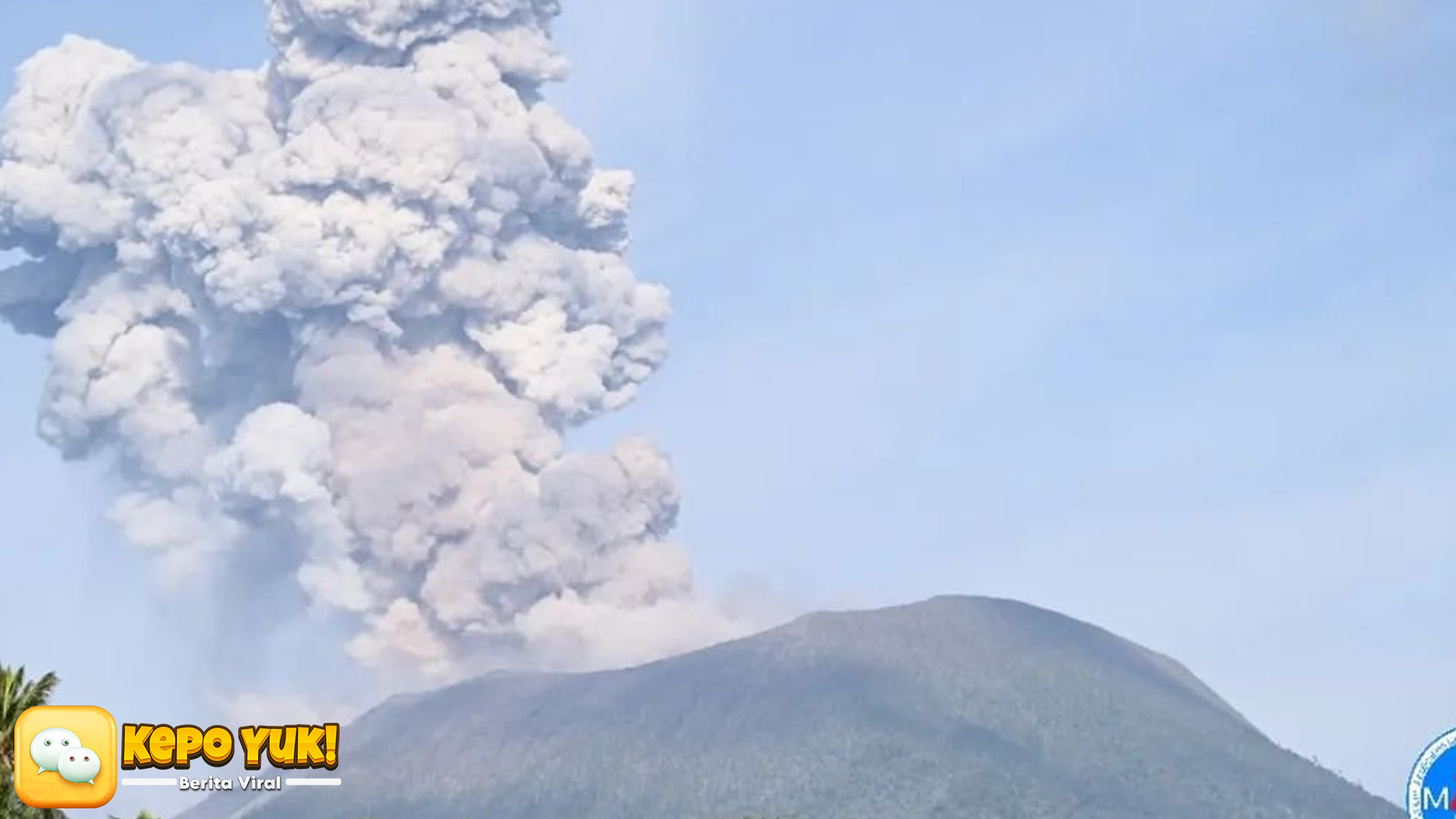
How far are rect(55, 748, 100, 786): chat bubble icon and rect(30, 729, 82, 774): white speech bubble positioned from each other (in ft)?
0.40

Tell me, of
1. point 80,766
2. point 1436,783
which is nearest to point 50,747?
point 80,766

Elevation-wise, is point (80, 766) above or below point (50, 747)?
below

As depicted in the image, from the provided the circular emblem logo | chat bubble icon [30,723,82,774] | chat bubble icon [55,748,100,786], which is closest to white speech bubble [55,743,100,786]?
chat bubble icon [55,748,100,786]

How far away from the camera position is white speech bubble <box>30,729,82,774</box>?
44.6 metres

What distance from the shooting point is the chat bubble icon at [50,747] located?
146ft

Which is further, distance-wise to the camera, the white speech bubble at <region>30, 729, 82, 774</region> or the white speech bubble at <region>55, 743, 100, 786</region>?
the white speech bubble at <region>30, 729, 82, 774</region>

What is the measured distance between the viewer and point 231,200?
17100 centimetres

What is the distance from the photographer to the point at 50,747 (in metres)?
44.8

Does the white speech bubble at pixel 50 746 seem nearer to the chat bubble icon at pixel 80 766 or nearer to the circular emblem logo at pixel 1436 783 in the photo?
the chat bubble icon at pixel 80 766

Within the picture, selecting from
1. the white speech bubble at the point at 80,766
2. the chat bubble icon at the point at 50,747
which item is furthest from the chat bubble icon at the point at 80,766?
the chat bubble icon at the point at 50,747

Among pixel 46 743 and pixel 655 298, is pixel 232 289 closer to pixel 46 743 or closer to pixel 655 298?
pixel 655 298

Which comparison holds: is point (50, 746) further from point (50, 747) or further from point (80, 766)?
point (80, 766)

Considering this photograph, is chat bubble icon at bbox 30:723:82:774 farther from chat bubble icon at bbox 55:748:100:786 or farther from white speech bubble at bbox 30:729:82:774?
chat bubble icon at bbox 55:748:100:786

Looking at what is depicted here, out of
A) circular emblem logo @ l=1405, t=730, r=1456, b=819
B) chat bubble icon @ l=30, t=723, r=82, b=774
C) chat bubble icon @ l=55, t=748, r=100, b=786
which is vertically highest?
chat bubble icon @ l=30, t=723, r=82, b=774
